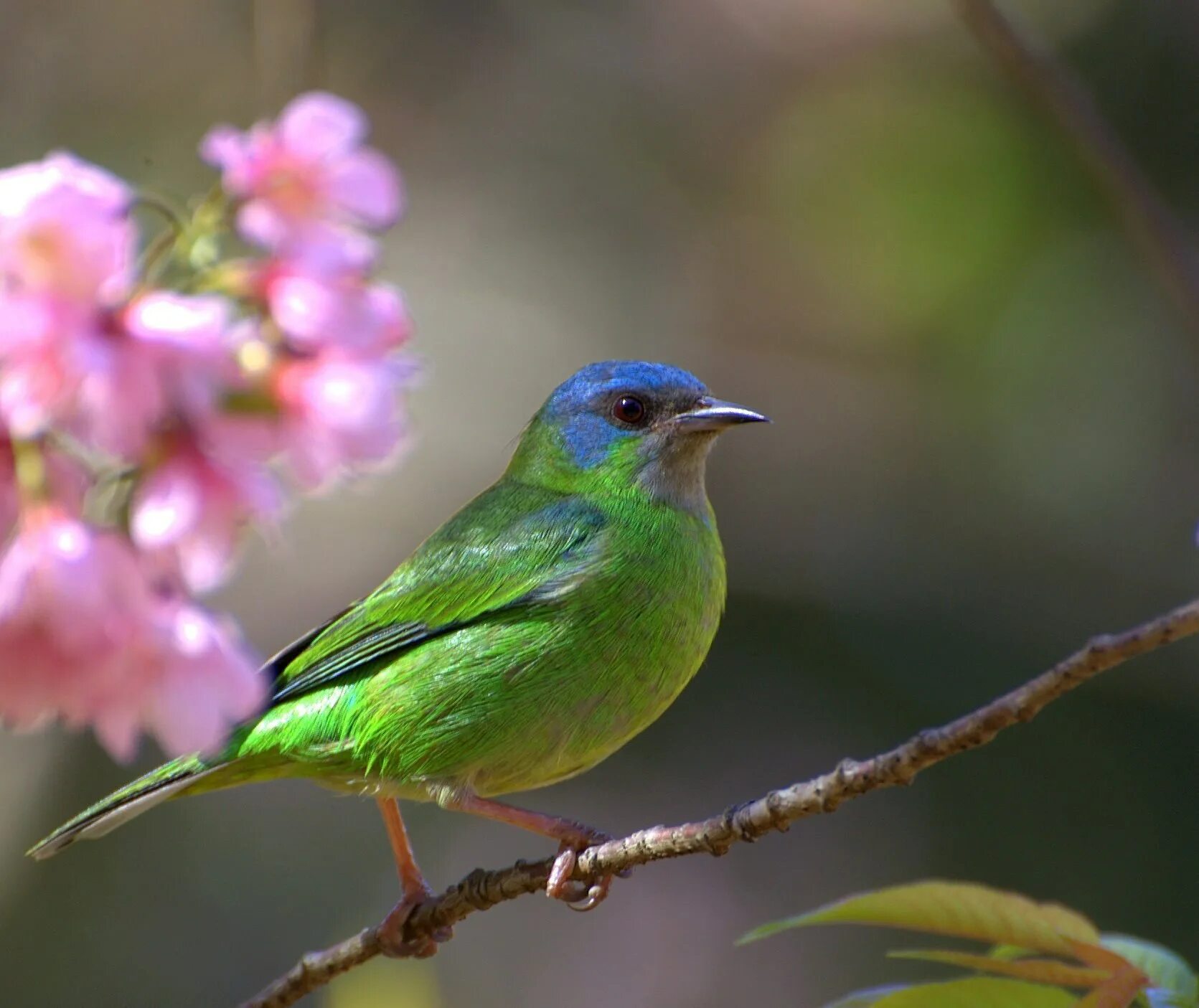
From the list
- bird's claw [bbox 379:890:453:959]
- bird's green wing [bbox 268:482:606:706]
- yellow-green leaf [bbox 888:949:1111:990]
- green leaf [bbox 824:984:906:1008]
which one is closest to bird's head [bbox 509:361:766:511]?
bird's green wing [bbox 268:482:606:706]

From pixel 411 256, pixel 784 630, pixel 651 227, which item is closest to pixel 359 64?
pixel 411 256

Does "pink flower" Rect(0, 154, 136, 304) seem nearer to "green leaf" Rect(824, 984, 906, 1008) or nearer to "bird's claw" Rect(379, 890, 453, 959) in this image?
"green leaf" Rect(824, 984, 906, 1008)

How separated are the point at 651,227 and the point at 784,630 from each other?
239 centimetres

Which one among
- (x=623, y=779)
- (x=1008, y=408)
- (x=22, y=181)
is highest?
(x=1008, y=408)

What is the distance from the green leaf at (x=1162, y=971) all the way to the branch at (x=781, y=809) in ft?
1.34

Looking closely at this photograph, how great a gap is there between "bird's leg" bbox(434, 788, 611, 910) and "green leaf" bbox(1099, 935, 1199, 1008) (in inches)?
37.1

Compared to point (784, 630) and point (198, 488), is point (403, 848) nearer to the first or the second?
point (198, 488)

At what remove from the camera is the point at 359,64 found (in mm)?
7941

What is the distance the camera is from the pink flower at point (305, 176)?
154 centimetres

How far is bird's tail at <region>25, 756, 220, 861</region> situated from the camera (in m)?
3.37

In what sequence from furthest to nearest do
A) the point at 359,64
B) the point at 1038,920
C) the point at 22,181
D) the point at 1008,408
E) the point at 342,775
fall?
1. the point at 359,64
2. the point at 1008,408
3. the point at 342,775
4. the point at 1038,920
5. the point at 22,181

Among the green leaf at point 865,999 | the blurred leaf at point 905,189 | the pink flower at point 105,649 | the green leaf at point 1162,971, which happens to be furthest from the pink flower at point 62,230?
the blurred leaf at point 905,189

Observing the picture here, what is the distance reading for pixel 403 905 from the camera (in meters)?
3.56

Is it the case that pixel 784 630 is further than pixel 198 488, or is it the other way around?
pixel 784 630
